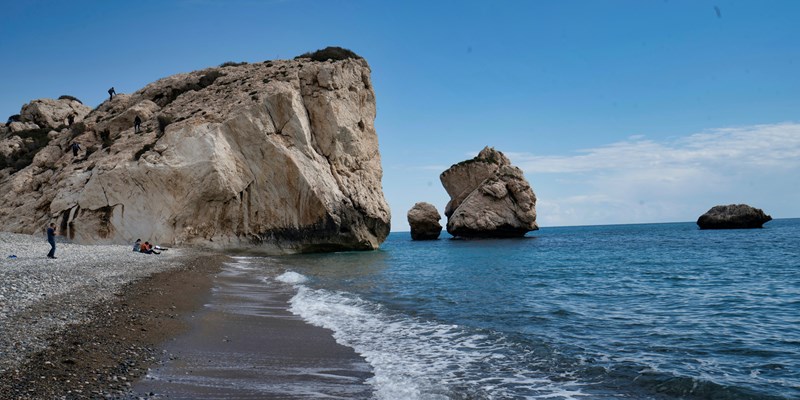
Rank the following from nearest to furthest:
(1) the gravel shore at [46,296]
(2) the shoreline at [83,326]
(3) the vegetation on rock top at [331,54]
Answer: (2) the shoreline at [83,326], (1) the gravel shore at [46,296], (3) the vegetation on rock top at [331,54]

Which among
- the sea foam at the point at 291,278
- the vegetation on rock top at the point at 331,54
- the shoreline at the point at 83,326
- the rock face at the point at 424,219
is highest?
the vegetation on rock top at the point at 331,54

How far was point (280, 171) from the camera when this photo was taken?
36.9m

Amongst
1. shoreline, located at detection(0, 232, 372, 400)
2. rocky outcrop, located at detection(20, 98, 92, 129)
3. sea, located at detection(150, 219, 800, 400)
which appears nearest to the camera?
shoreline, located at detection(0, 232, 372, 400)

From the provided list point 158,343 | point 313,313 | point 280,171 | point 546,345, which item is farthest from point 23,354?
point 280,171

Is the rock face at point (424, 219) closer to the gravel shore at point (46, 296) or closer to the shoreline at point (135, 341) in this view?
the gravel shore at point (46, 296)

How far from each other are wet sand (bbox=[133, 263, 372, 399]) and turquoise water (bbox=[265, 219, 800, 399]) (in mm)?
500

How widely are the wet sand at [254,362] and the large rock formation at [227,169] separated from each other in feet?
80.1

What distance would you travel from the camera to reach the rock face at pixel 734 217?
7869 centimetres

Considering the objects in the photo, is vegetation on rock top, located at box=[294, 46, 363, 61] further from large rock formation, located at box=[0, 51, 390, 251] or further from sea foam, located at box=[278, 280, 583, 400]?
sea foam, located at box=[278, 280, 583, 400]

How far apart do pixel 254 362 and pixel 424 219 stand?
7234cm

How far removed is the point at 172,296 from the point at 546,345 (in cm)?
926

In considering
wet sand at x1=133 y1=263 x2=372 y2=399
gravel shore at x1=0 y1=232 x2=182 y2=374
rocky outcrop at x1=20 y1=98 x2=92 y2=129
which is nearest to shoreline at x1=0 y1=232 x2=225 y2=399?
gravel shore at x1=0 y1=232 x2=182 y2=374

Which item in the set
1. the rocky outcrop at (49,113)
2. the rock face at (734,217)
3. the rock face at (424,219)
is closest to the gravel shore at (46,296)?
the rocky outcrop at (49,113)

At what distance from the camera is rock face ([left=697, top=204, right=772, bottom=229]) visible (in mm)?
78688
